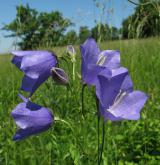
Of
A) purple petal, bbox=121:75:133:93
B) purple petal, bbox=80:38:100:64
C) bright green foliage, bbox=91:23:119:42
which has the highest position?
purple petal, bbox=80:38:100:64

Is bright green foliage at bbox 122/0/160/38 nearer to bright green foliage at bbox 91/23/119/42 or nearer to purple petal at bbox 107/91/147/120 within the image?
bright green foliage at bbox 91/23/119/42

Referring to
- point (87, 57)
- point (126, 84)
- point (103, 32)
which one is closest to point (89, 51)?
point (87, 57)

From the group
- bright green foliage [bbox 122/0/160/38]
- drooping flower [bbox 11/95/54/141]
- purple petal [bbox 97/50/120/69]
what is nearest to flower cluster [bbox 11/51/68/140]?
drooping flower [bbox 11/95/54/141]

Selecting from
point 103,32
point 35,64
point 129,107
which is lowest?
point 103,32

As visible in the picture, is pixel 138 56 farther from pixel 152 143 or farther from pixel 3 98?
pixel 152 143

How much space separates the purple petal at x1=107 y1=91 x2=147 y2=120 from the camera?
114cm

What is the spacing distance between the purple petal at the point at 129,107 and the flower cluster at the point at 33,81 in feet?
0.56

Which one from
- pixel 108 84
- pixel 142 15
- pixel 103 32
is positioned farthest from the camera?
pixel 103 32

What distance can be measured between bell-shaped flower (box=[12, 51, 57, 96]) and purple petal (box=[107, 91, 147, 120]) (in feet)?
0.71

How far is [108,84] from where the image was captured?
1124mm

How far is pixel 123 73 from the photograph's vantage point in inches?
44.5

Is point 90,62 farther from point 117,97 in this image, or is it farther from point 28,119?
point 28,119

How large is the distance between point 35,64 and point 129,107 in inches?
11.7

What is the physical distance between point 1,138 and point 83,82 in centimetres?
154
